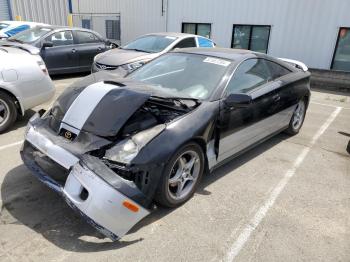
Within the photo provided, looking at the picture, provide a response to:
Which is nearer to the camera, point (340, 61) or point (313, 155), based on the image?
point (313, 155)

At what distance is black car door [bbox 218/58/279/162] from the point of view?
3.52 meters

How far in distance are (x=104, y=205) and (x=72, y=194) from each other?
0.31 m

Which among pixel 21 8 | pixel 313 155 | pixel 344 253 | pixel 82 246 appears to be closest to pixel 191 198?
pixel 82 246

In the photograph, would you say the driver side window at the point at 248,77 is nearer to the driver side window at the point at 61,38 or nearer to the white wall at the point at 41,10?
the driver side window at the point at 61,38

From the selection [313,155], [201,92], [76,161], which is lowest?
[313,155]

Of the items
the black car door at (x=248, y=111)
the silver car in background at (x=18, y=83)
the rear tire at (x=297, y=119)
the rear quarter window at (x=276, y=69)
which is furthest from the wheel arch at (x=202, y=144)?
the silver car in background at (x=18, y=83)

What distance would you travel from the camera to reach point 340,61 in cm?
1080

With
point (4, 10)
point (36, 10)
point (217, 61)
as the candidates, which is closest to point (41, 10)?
point (36, 10)

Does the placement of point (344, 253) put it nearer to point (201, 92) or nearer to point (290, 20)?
point (201, 92)

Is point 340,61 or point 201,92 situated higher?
point 201,92

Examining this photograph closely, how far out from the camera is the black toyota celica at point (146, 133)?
2.51 meters

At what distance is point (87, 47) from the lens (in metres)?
9.73

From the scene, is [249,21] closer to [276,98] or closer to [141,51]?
[141,51]

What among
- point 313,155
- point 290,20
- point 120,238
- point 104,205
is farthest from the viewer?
point 290,20
